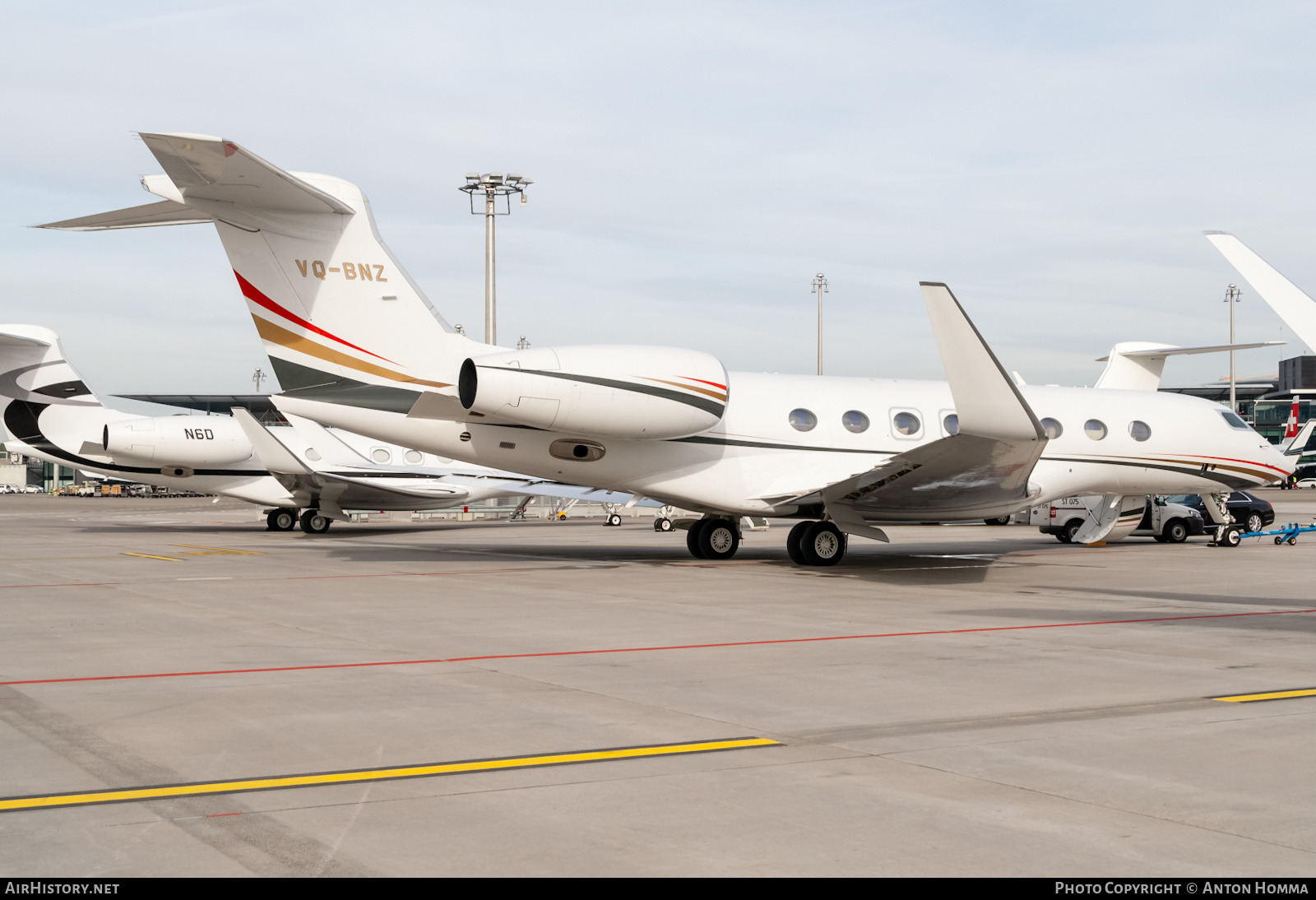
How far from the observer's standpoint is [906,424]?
63.4 ft

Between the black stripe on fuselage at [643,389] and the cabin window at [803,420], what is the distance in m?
1.51

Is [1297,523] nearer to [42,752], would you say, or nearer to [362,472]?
[362,472]

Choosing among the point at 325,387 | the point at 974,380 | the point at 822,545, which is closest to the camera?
the point at 974,380

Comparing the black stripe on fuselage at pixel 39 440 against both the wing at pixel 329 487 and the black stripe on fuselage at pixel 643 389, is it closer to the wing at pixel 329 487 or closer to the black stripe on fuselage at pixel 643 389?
the wing at pixel 329 487

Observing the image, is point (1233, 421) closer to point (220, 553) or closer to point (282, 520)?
point (220, 553)

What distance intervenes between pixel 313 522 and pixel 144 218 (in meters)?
15.3

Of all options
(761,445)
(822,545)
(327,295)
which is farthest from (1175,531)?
(327,295)

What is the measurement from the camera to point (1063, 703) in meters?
7.12

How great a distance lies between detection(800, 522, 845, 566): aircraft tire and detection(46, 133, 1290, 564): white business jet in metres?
0.03

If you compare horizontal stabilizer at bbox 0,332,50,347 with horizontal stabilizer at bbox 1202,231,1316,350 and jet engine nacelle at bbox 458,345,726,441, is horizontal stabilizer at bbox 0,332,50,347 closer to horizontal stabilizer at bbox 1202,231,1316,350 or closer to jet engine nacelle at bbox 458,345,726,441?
jet engine nacelle at bbox 458,345,726,441

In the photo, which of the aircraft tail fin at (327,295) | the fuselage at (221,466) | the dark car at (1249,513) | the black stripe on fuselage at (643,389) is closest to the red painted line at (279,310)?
the aircraft tail fin at (327,295)

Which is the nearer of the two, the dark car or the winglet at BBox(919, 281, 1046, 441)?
the winglet at BBox(919, 281, 1046, 441)

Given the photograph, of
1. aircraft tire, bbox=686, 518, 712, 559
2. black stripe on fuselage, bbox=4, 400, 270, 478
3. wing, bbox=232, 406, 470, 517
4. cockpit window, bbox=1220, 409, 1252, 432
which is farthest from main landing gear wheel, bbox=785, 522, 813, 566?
black stripe on fuselage, bbox=4, 400, 270, 478

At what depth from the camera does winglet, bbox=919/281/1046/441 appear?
1290cm
